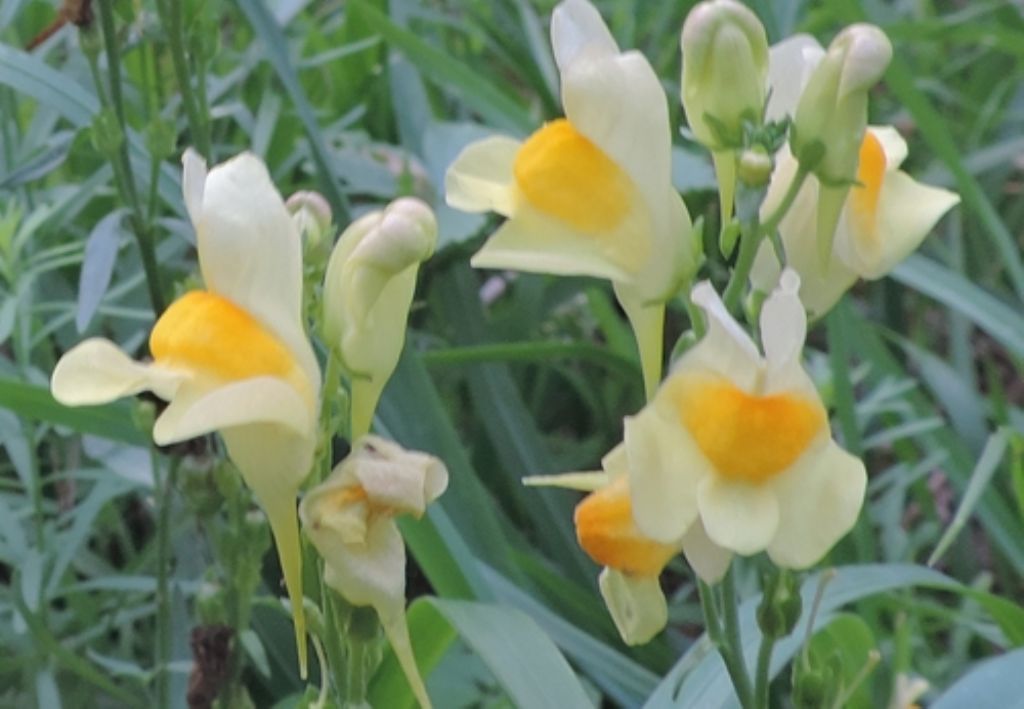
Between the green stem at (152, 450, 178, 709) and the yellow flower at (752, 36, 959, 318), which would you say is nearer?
the yellow flower at (752, 36, 959, 318)

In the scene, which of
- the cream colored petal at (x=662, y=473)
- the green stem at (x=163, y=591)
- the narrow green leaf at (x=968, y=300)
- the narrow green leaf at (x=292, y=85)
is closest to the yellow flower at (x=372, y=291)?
the cream colored petal at (x=662, y=473)

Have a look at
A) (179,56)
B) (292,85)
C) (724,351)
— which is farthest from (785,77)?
(292,85)

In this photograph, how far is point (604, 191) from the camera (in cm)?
A: 55

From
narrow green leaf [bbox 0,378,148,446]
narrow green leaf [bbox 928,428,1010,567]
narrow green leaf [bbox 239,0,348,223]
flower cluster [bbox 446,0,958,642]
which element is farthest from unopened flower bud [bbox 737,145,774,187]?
narrow green leaf [bbox 239,0,348,223]

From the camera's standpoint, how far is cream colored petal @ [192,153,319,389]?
0.52m

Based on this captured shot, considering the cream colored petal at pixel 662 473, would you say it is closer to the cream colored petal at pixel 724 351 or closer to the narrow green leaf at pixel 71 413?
the cream colored petal at pixel 724 351

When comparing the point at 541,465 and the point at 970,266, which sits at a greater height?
the point at 541,465

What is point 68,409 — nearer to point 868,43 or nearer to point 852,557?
point 868,43

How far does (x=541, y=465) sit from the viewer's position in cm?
122

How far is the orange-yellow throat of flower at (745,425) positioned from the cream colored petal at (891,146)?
0.16 metres

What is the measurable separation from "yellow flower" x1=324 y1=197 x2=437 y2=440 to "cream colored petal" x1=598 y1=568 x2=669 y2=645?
→ 0.39 feet

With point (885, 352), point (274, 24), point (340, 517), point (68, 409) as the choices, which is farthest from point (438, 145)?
point (340, 517)

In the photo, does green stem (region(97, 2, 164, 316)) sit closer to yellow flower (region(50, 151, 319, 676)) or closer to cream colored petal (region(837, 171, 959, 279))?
yellow flower (region(50, 151, 319, 676))

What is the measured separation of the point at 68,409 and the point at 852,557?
2.02 feet
